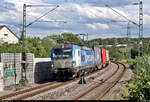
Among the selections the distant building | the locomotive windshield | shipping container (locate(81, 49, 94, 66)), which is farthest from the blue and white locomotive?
the distant building

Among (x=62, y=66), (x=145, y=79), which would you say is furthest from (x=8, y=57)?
(x=145, y=79)

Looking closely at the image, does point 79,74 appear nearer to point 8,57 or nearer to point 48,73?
point 48,73

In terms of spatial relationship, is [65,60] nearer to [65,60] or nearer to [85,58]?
[65,60]

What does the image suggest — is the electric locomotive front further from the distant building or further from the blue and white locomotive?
the distant building

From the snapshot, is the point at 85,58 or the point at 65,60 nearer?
the point at 65,60

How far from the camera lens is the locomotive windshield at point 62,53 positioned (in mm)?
24219

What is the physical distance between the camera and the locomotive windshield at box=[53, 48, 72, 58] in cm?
2422

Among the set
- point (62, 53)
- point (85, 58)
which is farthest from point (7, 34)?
point (62, 53)

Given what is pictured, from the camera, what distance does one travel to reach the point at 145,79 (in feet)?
35.0

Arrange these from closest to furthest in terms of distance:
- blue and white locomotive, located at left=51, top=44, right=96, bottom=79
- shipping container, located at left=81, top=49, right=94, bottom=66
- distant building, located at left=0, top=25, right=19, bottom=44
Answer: blue and white locomotive, located at left=51, top=44, right=96, bottom=79 < shipping container, located at left=81, top=49, right=94, bottom=66 < distant building, located at left=0, top=25, right=19, bottom=44

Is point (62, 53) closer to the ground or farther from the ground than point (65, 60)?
farther from the ground

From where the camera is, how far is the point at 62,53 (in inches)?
960

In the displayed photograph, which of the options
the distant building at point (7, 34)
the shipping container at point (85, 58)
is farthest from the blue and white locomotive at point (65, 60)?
the distant building at point (7, 34)

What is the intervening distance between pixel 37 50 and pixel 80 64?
1220 centimetres
